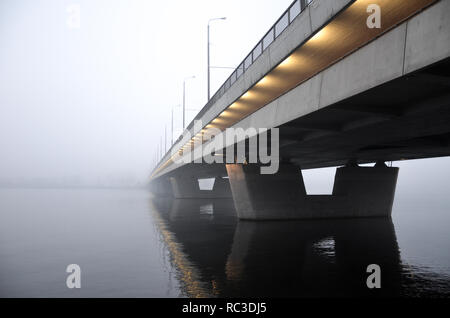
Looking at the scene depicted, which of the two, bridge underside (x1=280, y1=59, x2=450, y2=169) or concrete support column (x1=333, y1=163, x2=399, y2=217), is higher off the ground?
bridge underside (x1=280, y1=59, x2=450, y2=169)

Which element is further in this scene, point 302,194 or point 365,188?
point 365,188

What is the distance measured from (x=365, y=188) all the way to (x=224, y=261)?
68.0 feet

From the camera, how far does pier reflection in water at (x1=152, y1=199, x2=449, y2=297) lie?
10.4m

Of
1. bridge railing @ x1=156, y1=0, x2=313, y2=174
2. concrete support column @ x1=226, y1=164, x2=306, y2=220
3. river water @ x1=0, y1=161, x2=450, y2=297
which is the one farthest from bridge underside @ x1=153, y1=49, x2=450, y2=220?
river water @ x1=0, y1=161, x2=450, y2=297

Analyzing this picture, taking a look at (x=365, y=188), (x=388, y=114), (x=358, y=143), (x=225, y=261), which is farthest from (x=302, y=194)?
(x=388, y=114)

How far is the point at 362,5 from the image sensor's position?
9734mm

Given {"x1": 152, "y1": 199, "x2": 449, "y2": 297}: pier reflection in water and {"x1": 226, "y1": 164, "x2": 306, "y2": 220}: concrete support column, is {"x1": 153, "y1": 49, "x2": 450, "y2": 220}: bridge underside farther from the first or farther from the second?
{"x1": 152, "y1": 199, "x2": 449, "y2": 297}: pier reflection in water

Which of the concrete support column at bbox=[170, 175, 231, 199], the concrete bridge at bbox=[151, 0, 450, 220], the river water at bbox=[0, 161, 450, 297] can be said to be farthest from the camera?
the concrete support column at bbox=[170, 175, 231, 199]

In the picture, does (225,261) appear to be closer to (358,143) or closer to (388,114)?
(388,114)

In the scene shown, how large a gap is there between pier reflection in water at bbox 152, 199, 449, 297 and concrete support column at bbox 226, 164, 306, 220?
3.60 m

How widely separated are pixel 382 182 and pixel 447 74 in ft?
80.7

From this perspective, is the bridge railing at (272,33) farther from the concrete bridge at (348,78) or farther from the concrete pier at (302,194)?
the concrete pier at (302,194)

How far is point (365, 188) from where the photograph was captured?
1230 inches

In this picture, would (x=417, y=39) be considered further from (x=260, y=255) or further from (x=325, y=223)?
(x=325, y=223)
